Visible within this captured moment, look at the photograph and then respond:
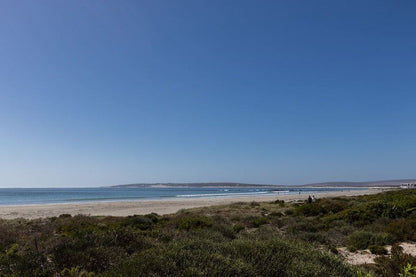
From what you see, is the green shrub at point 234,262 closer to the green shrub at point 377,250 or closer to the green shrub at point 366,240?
the green shrub at point 377,250

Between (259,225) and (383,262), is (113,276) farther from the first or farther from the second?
(259,225)

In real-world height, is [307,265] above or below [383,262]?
above

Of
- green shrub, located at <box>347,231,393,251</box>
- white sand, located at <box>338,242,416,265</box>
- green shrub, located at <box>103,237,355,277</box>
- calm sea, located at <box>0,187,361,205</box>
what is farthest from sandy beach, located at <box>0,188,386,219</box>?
green shrub, located at <box>103,237,355,277</box>

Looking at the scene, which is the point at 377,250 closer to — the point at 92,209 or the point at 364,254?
the point at 364,254

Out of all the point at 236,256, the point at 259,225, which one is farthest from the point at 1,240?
the point at 259,225

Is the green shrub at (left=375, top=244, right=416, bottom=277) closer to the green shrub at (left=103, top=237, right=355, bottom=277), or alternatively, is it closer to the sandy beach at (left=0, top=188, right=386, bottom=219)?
the green shrub at (left=103, top=237, right=355, bottom=277)

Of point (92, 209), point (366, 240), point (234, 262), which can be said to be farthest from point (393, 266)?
point (92, 209)

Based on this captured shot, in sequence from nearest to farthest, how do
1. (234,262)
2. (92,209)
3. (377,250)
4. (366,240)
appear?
(234,262)
(377,250)
(366,240)
(92,209)

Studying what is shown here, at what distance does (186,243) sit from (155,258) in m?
1.10

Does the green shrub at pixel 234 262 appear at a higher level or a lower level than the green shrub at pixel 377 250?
higher

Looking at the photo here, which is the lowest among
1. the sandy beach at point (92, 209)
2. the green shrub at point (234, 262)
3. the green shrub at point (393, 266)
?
the sandy beach at point (92, 209)

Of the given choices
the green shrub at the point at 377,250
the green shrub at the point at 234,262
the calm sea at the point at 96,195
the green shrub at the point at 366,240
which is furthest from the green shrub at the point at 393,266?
the calm sea at the point at 96,195

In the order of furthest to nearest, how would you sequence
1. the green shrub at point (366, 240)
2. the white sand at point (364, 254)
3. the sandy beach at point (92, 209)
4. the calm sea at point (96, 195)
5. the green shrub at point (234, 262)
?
the calm sea at point (96, 195)
the sandy beach at point (92, 209)
the green shrub at point (366, 240)
the white sand at point (364, 254)
the green shrub at point (234, 262)

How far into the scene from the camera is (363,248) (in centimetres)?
857
